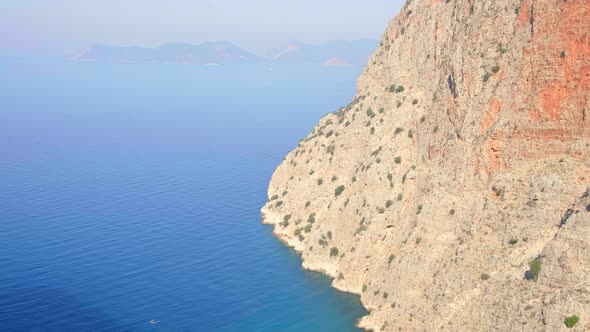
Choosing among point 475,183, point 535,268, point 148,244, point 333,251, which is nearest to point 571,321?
point 535,268

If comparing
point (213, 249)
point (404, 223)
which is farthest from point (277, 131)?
point (404, 223)

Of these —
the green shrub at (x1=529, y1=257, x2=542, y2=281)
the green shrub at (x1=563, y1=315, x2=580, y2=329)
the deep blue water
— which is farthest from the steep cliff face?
the deep blue water

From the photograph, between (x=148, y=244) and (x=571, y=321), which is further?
(x=148, y=244)

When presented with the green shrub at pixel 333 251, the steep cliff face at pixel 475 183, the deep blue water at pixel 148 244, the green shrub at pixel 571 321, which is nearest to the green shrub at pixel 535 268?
the steep cliff face at pixel 475 183

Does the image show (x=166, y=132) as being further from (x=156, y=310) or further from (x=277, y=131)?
(x=156, y=310)

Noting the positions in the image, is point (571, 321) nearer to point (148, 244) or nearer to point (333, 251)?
point (333, 251)

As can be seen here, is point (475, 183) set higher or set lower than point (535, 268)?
higher
